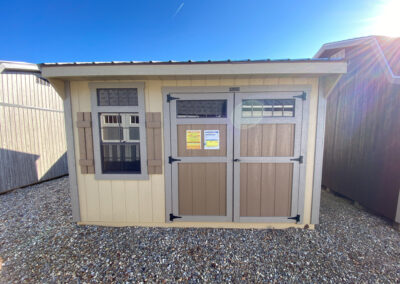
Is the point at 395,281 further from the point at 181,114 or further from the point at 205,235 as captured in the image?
the point at 181,114

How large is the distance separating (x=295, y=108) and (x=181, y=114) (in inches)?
65.0

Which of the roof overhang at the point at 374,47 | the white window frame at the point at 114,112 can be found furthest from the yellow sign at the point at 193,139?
the roof overhang at the point at 374,47

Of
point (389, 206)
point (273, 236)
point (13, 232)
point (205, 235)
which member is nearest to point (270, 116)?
point (273, 236)

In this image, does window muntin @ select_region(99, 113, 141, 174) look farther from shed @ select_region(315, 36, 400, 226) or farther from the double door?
shed @ select_region(315, 36, 400, 226)

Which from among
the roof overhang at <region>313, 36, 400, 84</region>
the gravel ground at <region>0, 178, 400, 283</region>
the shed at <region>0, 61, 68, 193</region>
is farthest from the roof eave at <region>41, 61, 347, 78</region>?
the shed at <region>0, 61, 68, 193</region>

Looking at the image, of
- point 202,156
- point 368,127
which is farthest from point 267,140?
point 368,127

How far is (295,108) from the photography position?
2.24 metres

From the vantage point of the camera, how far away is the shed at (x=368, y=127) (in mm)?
2621

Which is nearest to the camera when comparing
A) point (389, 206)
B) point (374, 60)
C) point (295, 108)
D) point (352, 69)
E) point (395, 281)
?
point (395, 281)

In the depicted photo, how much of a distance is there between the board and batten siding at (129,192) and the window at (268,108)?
1.38ft

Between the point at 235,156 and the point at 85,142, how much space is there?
228 cm

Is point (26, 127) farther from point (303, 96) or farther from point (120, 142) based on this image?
point (303, 96)

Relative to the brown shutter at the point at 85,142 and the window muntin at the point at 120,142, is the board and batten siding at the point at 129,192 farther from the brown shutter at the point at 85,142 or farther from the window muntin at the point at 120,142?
the window muntin at the point at 120,142

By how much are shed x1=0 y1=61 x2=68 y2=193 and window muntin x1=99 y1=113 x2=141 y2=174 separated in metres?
3.22
